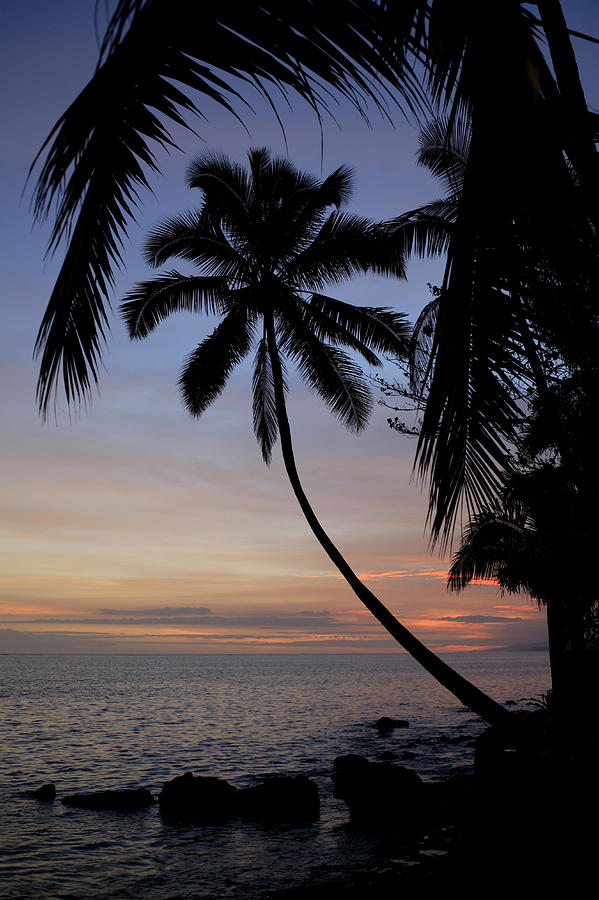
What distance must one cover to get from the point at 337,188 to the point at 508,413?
14.2 metres

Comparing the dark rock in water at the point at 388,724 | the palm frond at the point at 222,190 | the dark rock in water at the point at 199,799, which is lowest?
the dark rock in water at the point at 388,724

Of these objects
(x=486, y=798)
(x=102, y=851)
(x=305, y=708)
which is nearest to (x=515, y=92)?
(x=486, y=798)

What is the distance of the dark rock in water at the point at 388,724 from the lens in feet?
105

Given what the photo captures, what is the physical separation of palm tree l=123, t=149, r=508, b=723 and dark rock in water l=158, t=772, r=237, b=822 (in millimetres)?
8407

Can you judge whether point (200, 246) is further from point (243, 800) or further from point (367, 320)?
point (243, 800)

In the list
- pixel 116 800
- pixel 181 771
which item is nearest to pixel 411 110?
pixel 116 800

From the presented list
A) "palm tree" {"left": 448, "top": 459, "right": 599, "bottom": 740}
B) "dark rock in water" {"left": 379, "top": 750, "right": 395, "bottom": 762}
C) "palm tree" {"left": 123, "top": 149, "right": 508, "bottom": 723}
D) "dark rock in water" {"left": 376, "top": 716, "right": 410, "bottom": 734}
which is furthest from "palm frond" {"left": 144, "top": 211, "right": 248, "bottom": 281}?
"dark rock in water" {"left": 376, "top": 716, "right": 410, "bottom": 734}

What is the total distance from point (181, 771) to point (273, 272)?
16.2 m

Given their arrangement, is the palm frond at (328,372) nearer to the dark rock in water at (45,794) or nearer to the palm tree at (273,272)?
the palm tree at (273,272)

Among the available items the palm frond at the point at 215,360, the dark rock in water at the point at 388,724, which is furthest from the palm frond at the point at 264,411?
the dark rock in water at the point at 388,724

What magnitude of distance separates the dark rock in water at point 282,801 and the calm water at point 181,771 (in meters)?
0.55

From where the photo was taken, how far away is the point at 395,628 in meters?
10.6

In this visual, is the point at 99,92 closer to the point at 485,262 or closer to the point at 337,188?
the point at 485,262

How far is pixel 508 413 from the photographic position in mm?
3004
